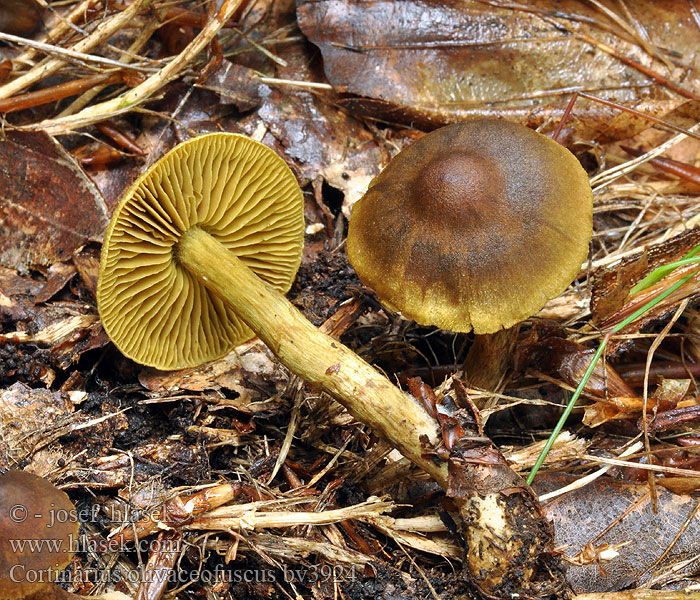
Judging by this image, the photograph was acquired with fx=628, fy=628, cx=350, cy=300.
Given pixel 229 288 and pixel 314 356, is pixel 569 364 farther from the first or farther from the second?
pixel 229 288

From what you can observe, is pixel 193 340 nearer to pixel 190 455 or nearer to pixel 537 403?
pixel 190 455

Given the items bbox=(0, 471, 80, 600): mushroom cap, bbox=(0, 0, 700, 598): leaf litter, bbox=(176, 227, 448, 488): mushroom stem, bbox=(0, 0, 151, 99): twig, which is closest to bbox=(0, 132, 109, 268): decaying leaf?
bbox=(0, 0, 700, 598): leaf litter

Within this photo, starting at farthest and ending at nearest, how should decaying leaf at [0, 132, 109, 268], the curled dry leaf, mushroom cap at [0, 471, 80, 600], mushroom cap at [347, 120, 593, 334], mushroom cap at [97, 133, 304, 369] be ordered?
the curled dry leaf
decaying leaf at [0, 132, 109, 268]
mushroom cap at [97, 133, 304, 369]
mushroom cap at [347, 120, 593, 334]
mushroom cap at [0, 471, 80, 600]

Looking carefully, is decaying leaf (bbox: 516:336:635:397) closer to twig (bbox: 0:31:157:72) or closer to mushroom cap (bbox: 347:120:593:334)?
mushroom cap (bbox: 347:120:593:334)

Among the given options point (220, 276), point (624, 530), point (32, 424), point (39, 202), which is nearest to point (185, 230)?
point (220, 276)

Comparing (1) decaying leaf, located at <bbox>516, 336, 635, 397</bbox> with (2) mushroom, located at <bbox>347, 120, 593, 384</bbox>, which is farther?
(1) decaying leaf, located at <bbox>516, 336, 635, 397</bbox>

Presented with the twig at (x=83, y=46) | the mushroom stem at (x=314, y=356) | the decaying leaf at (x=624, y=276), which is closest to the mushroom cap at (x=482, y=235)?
the mushroom stem at (x=314, y=356)

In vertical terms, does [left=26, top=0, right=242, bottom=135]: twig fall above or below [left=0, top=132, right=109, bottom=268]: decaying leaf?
above
